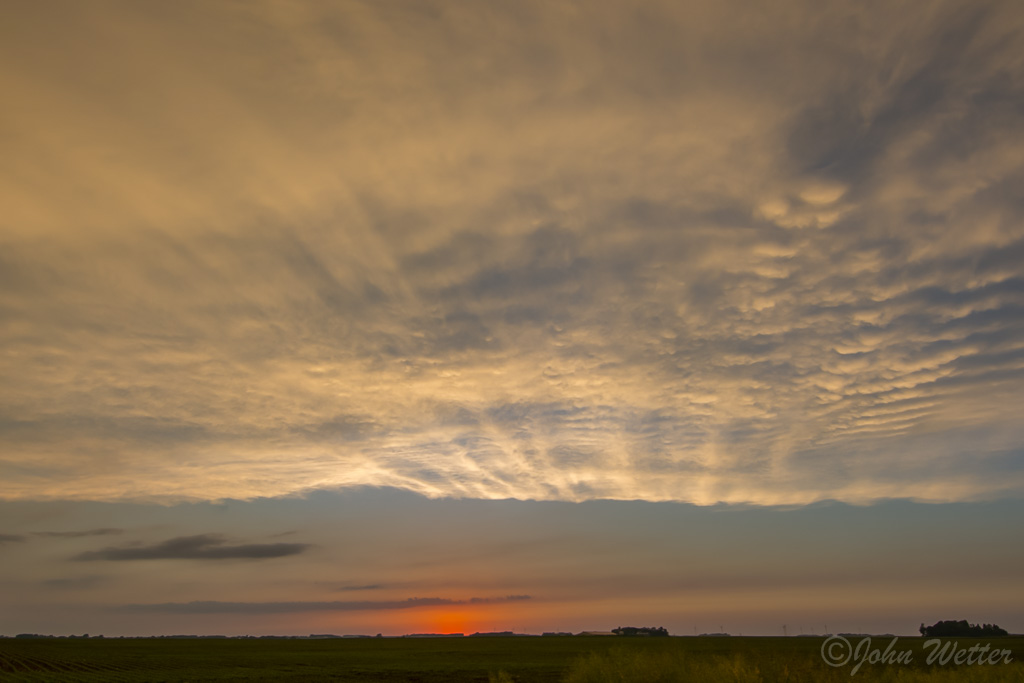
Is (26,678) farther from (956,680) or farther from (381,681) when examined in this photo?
(956,680)

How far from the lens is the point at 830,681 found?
86.4ft

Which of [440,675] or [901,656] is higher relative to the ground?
[901,656]

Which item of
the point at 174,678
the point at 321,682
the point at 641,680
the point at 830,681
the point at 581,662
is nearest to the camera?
the point at 830,681

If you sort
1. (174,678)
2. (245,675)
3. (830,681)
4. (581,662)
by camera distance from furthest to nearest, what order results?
1. (245,675)
2. (174,678)
3. (581,662)
4. (830,681)

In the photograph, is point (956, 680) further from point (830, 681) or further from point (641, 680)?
point (641, 680)

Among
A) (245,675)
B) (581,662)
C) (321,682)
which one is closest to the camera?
(581,662)

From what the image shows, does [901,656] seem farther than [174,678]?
No

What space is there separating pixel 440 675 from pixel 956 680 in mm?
51169

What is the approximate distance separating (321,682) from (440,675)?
13.1 meters

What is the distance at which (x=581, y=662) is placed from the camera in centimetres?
3234

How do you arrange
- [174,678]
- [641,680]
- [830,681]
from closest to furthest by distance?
[830,681]
[641,680]
[174,678]

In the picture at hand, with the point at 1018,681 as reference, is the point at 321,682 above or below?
below

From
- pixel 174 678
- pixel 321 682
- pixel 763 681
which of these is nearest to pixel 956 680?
pixel 763 681

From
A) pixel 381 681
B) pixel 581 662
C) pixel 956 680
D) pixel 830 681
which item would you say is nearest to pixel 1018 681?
pixel 956 680
